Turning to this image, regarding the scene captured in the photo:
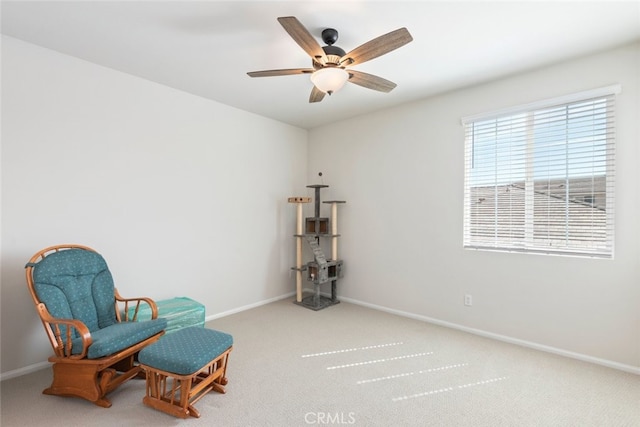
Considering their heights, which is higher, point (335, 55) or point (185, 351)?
point (335, 55)

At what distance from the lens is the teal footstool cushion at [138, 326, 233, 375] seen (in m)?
1.83

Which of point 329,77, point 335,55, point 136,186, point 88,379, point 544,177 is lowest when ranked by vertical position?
point 88,379

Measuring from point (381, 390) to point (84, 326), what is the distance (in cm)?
206

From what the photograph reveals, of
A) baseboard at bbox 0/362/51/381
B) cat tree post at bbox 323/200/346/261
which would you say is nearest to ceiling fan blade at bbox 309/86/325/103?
cat tree post at bbox 323/200/346/261

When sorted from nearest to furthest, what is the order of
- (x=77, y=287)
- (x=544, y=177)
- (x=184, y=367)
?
(x=184, y=367), (x=77, y=287), (x=544, y=177)

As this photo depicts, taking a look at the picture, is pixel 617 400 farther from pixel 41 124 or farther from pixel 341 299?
pixel 41 124

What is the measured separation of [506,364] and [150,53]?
13.2 feet

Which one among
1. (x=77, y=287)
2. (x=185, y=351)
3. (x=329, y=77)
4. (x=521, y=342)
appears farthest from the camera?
(x=521, y=342)

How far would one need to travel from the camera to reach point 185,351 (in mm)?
1937

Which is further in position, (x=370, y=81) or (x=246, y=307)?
(x=246, y=307)

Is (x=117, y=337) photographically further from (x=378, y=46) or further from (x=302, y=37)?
(x=378, y=46)

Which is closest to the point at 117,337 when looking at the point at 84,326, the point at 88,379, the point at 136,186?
the point at 84,326

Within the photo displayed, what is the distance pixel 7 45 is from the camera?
2.36 metres

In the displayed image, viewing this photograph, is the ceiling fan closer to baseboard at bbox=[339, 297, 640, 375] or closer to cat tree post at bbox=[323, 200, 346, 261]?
cat tree post at bbox=[323, 200, 346, 261]
